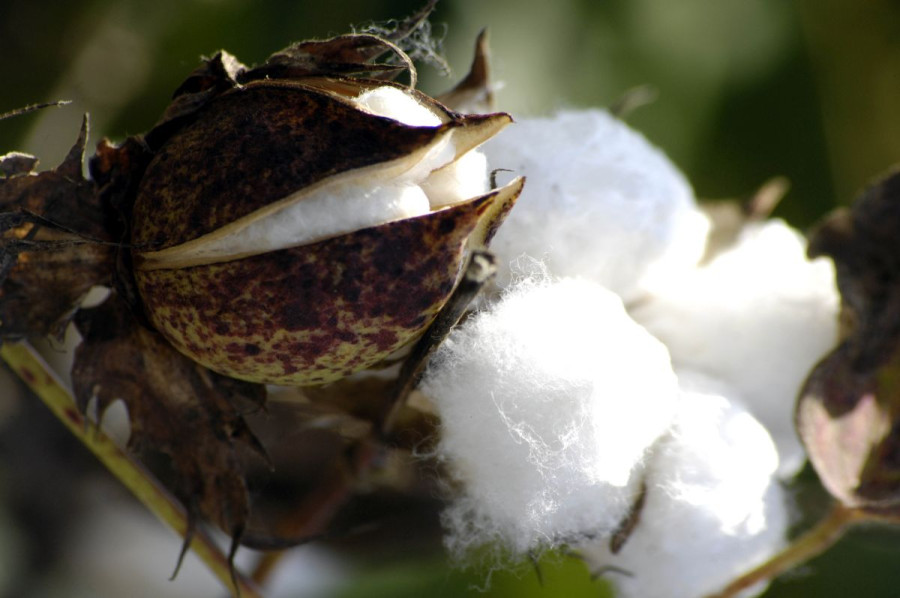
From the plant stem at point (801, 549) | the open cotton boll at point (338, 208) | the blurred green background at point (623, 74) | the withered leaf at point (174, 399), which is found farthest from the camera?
the blurred green background at point (623, 74)

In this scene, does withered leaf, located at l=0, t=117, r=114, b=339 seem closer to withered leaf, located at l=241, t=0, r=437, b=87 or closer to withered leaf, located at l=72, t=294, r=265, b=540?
withered leaf, located at l=72, t=294, r=265, b=540

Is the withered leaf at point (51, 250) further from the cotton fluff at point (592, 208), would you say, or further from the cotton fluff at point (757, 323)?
the cotton fluff at point (757, 323)

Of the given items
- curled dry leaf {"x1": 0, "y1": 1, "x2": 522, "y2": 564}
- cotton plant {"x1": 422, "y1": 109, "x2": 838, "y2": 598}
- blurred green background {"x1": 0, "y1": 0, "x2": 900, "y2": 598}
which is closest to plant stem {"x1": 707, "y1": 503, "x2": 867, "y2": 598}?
cotton plant {"x1": 422, "y1": 109, "x2": 838, "y2": 598}

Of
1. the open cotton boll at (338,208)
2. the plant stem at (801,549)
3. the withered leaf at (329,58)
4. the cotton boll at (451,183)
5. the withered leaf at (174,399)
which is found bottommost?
the plant stem at (801,549)

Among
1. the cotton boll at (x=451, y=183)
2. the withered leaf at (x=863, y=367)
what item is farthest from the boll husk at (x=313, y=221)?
the withered leaf at (x=863, y=367)

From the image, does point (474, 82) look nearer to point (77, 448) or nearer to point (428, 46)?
point (428, 46)
